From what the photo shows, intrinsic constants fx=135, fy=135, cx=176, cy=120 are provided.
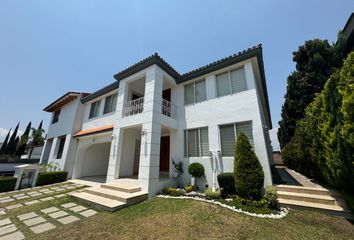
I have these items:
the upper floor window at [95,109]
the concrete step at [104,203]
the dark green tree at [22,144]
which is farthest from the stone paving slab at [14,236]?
the dark green tree at [22,144]

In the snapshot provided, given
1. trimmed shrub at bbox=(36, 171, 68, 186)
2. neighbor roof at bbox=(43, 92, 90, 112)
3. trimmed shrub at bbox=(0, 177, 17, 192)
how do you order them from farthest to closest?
neighbor roof at bbox=(43, 92, 90, 112) → trimmed shrub at bbox=(36, 171, 68, 186) → trimmed shrub at bbox=(0, 177, 17, 192)

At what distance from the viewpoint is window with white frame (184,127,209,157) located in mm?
7797

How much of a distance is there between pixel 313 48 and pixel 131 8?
1825 centimetres

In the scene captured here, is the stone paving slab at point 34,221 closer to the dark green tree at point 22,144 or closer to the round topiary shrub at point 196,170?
the round topiary shrub at point 196,170

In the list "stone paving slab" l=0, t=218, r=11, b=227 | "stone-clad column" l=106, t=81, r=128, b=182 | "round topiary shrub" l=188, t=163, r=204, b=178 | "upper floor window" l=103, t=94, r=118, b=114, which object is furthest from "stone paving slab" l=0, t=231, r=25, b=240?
"upper floor window" l=103, t=94, r=118, b=114

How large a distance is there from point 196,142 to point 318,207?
17.4ft

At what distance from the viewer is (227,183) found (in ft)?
20.1

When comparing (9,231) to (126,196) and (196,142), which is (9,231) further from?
(196,142)

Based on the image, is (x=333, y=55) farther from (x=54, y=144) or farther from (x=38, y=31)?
(x=54, y=144)

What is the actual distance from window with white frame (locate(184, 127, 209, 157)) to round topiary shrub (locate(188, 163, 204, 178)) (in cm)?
68

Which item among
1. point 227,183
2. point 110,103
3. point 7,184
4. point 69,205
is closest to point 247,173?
point 227,183

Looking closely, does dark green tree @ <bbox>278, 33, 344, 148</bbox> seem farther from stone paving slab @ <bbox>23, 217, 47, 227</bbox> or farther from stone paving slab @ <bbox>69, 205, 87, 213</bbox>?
stone paving slab @ <bbox>23, 217, 47, 227</bbox>

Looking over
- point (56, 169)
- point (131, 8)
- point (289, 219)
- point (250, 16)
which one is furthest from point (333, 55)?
point (56, 169)

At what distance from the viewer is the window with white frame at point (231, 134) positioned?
6.79 meters
